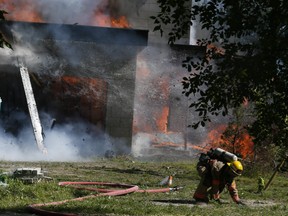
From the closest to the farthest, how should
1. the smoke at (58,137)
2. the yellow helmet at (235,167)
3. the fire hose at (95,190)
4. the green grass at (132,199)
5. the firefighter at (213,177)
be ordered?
the fire hose at (95,190) → the green grass at (132,199) → the yellow helmet at (235,167) → the firefighter at (213,177) → the smoke at (58,137)

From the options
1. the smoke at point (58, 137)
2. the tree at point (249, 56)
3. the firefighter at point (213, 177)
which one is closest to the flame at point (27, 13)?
the smoke at point (58, 137)

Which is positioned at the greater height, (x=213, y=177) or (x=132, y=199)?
(x=213, y=177)

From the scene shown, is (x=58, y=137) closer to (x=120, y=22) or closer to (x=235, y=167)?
(x=120, y=22)

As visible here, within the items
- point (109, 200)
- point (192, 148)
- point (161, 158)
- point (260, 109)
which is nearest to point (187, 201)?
point (109, 200)

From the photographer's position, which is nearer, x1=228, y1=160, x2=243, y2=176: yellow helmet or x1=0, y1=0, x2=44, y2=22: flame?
x1=228, y1=160, x2=243, y2=176: yellow helmet

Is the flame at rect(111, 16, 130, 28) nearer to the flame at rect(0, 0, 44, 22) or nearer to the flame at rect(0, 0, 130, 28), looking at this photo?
the flame at rect(0, 0, 130, 28)

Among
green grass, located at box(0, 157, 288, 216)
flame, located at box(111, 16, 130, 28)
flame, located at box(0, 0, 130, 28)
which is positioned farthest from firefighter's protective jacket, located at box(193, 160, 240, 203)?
flame, located at box(111, 16, 130, 28)

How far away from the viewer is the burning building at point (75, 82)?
27.0 meters

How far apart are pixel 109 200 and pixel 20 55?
17581 mm

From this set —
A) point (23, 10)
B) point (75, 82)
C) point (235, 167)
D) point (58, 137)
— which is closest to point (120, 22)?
point (75, 82)

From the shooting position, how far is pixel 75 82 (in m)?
Result: 28.1

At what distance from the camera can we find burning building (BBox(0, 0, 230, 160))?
27047 mm

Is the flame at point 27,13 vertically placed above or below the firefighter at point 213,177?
above

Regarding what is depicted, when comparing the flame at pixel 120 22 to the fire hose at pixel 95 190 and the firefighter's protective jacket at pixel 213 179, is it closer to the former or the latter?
the fire hose at pixel 95 190
